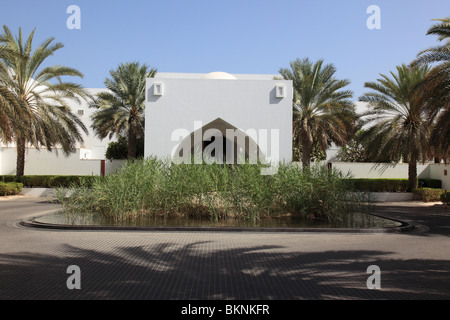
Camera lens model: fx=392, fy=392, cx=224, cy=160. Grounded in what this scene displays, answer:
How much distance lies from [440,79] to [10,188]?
19.2 meters

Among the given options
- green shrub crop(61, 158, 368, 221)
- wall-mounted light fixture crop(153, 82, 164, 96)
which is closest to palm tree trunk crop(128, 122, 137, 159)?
wall-mounted light fixture crop(153, 82, 164, 96)

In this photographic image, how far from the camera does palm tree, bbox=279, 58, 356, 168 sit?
20062mm

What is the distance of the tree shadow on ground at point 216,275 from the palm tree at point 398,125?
526 inches

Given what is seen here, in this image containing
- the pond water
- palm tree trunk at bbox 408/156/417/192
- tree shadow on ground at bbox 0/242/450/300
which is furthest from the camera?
palm tree trunk at bbox 408/156/417/192

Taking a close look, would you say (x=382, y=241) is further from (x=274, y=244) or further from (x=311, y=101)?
(x=311, y=101)

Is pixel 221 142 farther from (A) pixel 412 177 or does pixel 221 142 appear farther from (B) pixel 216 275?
(B) pixel 216 275

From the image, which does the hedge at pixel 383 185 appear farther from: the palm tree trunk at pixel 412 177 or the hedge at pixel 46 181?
the hedge at pixel 46 181

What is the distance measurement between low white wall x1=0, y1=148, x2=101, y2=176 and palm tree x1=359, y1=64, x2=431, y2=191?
16.3m

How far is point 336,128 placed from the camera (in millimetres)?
20094

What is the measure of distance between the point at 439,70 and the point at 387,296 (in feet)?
37.8

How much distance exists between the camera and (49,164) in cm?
2450

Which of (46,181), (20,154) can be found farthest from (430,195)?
(20,154)

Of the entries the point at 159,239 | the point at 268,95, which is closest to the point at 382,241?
the point at 159,239

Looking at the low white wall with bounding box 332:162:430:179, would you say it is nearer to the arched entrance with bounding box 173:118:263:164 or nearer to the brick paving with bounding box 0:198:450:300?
the arched entrance with bounding box 173:118:263:164
